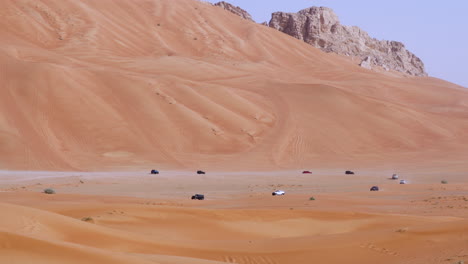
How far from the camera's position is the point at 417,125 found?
204ft

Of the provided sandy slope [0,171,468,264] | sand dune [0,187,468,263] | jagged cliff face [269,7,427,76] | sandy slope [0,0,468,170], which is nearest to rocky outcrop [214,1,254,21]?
jagged cliff face [269,7,427,76]

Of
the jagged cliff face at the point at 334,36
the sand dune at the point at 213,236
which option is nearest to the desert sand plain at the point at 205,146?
the sand dune at the point at 213,236

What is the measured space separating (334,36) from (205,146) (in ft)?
215

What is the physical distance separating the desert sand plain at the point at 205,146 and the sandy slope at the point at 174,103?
178 mm

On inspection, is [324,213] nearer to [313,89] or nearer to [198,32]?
[313,89]

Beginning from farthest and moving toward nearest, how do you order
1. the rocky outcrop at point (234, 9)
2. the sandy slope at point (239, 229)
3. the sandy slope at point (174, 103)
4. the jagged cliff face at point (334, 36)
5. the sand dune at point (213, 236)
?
the rocky outcrop at point (234, 9), the jagged cliff face at point (334, 36), the sandy slope at point (174, 103), the sandy slope at point (239, 229), the sand dune at point (213, 236)

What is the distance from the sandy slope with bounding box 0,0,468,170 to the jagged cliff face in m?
21.0

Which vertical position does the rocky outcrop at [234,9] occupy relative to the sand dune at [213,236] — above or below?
above

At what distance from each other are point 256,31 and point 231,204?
7044cm

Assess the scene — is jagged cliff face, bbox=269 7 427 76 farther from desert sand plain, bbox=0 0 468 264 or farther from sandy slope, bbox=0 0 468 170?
sandy slope, bbox=0 0 468 170

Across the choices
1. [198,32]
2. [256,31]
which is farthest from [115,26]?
[256,31]

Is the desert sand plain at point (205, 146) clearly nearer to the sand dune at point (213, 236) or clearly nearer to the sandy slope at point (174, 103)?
the sand dune at point (213, 236)

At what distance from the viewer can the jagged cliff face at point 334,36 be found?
108 m

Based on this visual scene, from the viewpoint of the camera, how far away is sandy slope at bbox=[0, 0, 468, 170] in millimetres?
48312
